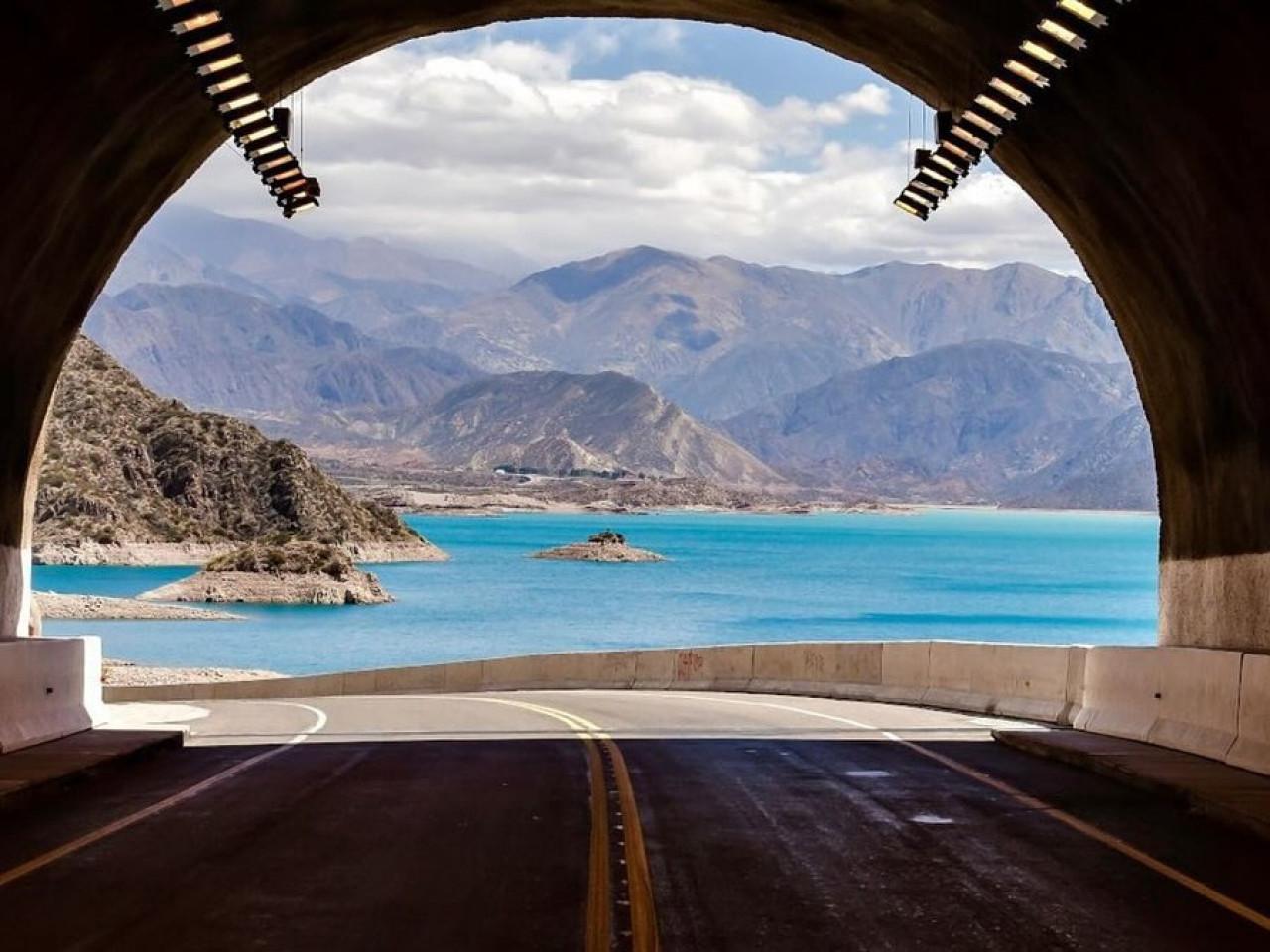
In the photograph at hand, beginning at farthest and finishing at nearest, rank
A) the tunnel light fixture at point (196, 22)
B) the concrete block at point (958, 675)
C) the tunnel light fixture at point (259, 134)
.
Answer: the concrete block at point (958, 675)
the tunnel light fixture at point (259, 134)
the tunnel light fixture at point (196, 22)

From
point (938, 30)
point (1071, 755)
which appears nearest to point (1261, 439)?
point (1071, 755)

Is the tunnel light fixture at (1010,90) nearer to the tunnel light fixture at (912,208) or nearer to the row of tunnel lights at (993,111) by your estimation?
the row of tunnel lights at (993,111)

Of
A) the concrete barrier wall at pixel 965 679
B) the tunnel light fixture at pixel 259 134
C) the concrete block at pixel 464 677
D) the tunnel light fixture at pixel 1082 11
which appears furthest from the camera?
the concrete block at pixel 464 677

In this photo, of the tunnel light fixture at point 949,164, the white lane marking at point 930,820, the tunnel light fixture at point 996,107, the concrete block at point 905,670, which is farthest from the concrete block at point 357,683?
the white lane marking at point 930,820

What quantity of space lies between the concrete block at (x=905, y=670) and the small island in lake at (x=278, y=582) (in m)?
153

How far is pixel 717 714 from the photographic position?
3008 centimetres

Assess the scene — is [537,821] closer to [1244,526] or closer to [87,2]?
[87,2]

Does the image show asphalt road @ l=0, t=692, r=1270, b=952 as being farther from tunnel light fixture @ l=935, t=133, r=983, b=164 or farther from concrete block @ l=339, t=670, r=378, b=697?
concrete block @ l=339, t=670, r=378, b=697

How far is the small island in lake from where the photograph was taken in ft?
602

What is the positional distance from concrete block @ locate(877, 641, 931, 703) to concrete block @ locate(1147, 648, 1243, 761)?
11028mm

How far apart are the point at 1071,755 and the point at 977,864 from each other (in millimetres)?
7698

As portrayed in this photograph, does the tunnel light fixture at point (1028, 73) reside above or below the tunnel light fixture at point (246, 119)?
above

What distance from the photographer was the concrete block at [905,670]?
32656 mm

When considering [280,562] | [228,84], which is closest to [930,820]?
[228,84]
